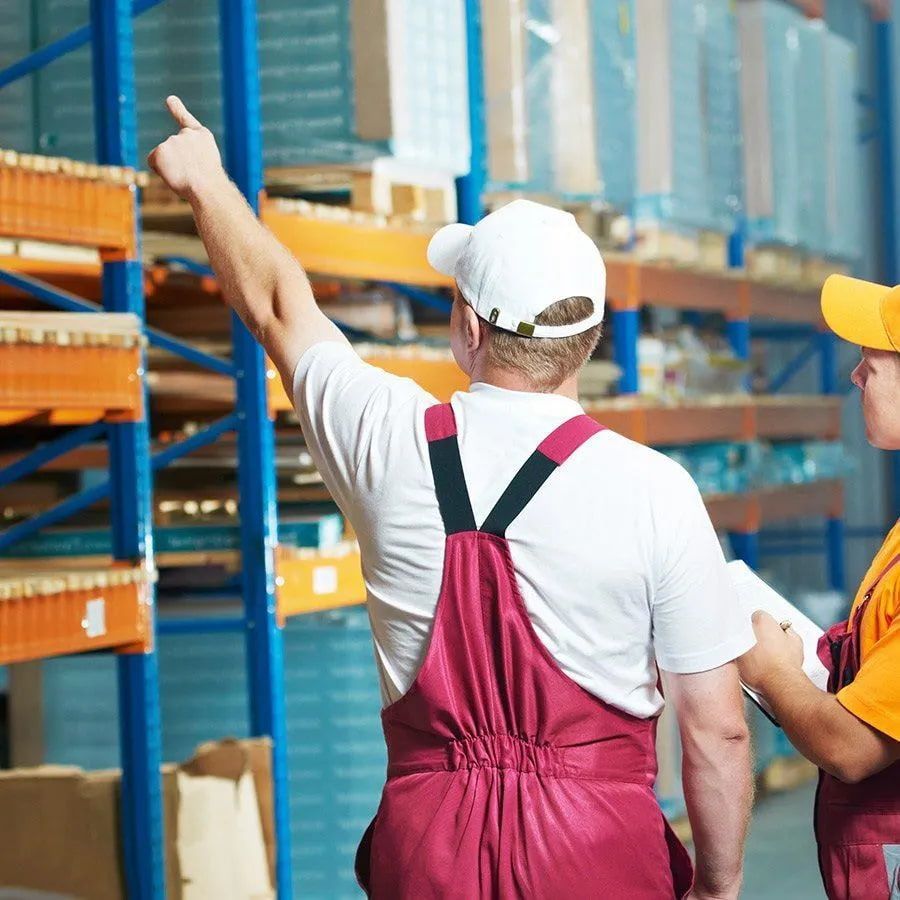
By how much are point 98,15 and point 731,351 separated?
238 inches

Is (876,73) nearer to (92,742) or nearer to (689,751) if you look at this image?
(92,742)

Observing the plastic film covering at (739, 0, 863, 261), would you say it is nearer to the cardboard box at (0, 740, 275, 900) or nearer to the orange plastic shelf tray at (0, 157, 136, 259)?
the cardboard box at (0, 740, 275, 900)

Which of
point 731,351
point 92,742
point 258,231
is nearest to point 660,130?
point 731,351

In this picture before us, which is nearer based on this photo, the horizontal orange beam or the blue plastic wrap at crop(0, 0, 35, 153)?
the horizontal orange beam

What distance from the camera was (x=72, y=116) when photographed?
19.2 ft

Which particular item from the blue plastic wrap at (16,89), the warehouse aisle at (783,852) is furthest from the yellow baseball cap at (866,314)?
the warehouse aisle at (783,852)

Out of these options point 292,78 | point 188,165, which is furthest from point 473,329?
point 292,78

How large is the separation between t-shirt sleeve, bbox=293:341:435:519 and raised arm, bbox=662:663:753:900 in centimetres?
59

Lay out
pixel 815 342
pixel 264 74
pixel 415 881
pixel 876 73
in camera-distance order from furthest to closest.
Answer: pixel 876 73 → pixel 815 342 → pixel 264 74 → pixel 415 881

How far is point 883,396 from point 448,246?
35.3 inches

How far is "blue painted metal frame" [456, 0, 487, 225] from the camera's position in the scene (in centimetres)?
648

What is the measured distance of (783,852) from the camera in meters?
8.43

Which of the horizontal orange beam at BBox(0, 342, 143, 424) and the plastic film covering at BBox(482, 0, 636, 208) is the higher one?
the plastic film covering at BBox(482, 0, 636, 208)

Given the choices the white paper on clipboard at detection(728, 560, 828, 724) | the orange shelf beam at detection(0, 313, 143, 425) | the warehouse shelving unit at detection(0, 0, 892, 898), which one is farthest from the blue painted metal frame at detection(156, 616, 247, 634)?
the white paper on clipboard at detection(728, 560, 828, 724)
